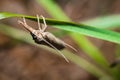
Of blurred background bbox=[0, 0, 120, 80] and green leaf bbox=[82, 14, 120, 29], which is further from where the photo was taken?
blurred background bbox=[0, 0, 120, 80]

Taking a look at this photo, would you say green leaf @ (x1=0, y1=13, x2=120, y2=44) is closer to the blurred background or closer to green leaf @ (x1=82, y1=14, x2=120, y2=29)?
green leaf @ (x1=82, y1=14, x2=120, y2=29)

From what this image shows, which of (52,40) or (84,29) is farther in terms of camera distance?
(52,40)

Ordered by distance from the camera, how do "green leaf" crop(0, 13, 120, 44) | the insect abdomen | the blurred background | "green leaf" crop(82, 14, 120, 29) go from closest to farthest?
"green leaf" crop(0, 13, 120, 44) → the insect abdomen → "green leaf" crop(82, 14, 120, 29) → the blurred background

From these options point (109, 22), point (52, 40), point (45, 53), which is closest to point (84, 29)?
point (52, 40)

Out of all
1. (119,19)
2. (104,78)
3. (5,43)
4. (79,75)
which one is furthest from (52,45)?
(5,43)

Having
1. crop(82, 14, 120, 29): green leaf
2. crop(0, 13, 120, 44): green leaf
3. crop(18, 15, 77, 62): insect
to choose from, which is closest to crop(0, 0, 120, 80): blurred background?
crop(82, 14, 120, 29): green leaf

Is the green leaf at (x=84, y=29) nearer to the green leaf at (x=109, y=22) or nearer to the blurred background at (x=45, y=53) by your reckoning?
the green leaf at (x=109, y=22)

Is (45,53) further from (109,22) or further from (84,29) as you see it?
(84,29)

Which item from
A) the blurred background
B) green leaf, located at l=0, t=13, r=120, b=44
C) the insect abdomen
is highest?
green leaf, located at l=0, t=13, r=120, b=44

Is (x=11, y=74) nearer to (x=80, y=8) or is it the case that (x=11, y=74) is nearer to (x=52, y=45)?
(x=80, y=8)

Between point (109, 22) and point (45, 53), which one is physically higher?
point (109, 22)
